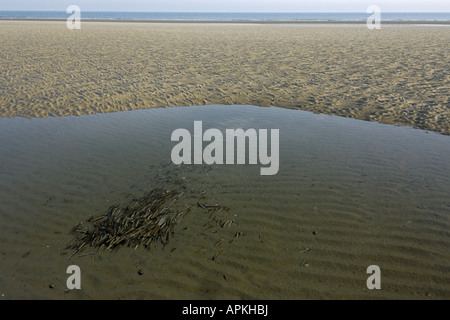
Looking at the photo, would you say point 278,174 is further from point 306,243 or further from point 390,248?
point 390,248

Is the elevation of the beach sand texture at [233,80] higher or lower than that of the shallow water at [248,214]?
higher

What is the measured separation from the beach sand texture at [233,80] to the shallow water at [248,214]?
2.54 metres

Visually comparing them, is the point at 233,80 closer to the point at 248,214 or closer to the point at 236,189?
the point at 236,189

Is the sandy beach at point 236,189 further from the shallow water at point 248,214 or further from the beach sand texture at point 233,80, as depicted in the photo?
the beach sand texture at point 233,80

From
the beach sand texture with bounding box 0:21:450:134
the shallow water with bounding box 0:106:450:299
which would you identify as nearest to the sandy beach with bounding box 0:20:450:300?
the shallow water with bounding box 0:106:450:299

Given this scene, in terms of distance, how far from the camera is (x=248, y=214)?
575cm

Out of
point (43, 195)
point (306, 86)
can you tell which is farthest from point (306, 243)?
point (306, 86)

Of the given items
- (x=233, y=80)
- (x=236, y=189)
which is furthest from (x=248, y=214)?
(x=233, y=80)

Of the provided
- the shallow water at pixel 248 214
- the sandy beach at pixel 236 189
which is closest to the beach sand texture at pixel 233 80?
the sandy beach at pixel 236 189

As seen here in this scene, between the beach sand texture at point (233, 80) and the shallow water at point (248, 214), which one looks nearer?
the shallow water at point (248, 214)

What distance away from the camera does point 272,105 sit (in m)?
12.4

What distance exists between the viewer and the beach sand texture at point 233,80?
11.6 metres

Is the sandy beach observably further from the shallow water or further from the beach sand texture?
the beach sand texture

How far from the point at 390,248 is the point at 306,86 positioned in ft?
36.2
